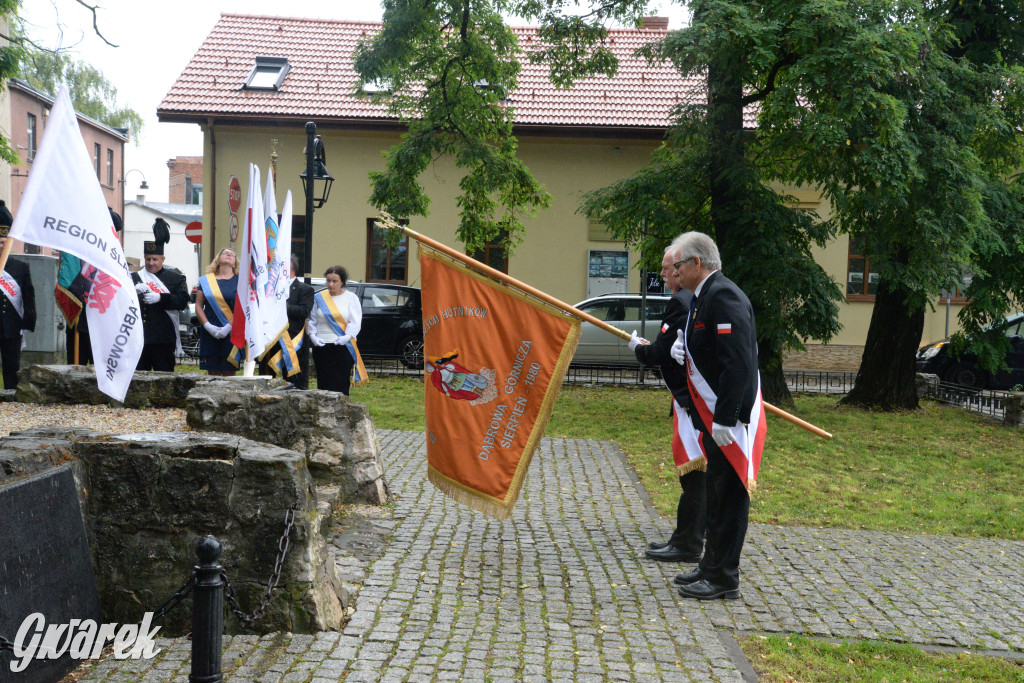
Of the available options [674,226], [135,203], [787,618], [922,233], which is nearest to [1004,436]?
[922,233]

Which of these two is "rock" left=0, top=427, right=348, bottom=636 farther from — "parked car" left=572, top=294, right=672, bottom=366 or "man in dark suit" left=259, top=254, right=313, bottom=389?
"parked car" left=572, top=294, right=672, bottom=366

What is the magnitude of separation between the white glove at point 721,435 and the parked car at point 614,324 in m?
15.5

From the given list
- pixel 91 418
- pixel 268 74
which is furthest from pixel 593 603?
pixel 268 74

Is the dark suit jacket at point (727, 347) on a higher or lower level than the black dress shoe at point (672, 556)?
higher

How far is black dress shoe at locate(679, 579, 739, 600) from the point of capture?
533cm

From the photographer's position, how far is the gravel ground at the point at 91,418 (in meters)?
7.88

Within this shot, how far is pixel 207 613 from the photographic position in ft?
10.4

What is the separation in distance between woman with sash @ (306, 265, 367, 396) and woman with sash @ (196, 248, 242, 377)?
0.88 metres

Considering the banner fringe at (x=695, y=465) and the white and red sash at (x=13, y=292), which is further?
the white and red sash at (x=13, y=292)

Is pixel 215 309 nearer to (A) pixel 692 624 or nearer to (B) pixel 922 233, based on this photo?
(A) pixel 692 624

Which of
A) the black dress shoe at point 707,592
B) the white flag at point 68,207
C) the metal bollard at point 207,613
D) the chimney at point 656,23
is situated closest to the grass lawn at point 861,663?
the black dress shoe at point 707,592

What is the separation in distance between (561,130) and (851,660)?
73.2ft

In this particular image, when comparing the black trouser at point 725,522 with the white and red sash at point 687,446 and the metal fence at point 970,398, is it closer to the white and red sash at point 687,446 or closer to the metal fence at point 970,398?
the white and red sash at point 687,446

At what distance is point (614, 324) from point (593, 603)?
1624 centimetres
